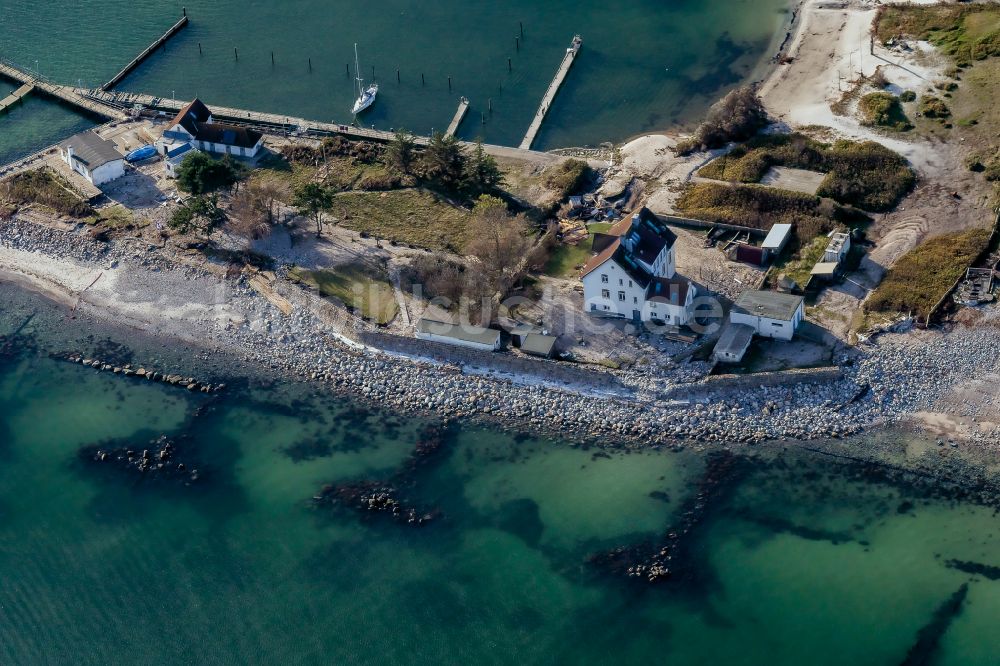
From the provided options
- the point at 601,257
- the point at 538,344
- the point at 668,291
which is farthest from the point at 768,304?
the point at 538,344

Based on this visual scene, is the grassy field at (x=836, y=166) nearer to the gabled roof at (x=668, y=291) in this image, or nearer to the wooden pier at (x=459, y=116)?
the gabled roof at (x=668, y=291)

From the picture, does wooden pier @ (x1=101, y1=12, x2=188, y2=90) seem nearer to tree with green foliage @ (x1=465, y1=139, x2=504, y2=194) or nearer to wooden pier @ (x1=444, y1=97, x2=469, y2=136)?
wooden pier @ (x1=444, y1=97, x2=469, y2=136)

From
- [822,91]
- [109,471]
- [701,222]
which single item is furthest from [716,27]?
[109,471]

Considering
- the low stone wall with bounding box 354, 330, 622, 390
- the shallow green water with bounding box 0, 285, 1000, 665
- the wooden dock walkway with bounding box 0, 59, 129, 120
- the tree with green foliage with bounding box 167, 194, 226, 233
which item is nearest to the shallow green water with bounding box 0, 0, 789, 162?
the wooden dock walkway with bounding box 0, 59, 129, 120

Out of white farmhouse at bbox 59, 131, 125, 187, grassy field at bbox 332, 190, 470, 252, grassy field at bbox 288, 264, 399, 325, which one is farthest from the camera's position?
white farmhouse at bbox 59, 131, 125, 187

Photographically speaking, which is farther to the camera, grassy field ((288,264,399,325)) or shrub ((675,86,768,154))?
shrub ((675,86,768,154))

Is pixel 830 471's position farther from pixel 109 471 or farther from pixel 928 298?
pixel 109 471
